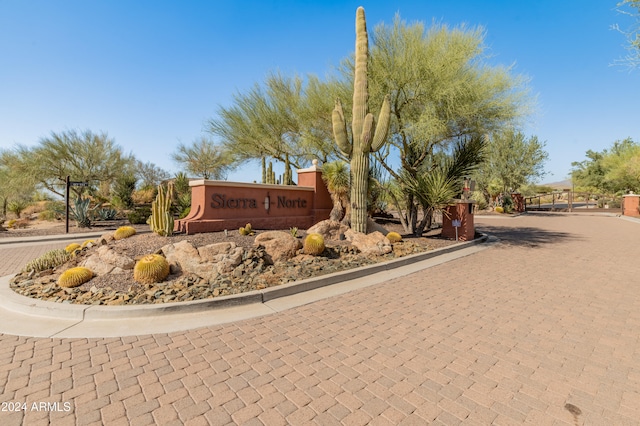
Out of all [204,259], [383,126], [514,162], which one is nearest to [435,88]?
[383,126]

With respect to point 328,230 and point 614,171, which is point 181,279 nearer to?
point 328,230

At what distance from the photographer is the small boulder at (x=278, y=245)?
711 cm

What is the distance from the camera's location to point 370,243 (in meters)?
8.72

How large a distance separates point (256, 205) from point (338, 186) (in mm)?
3647

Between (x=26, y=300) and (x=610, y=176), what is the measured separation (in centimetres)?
4625

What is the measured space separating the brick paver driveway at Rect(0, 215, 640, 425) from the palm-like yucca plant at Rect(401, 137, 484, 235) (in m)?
5.55

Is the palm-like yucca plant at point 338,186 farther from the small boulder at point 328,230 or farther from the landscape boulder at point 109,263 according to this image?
the landscape boulder at point 109,263

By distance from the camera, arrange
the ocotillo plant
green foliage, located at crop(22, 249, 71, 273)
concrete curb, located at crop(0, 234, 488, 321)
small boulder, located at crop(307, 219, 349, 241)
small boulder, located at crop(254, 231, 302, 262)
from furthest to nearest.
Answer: the ocotillo plant, small boulder, located at crop(307, 219, 349, 241), small boulder, located at crop(254, 231, 302, 262), green foliage, located at crop(22, 249, 71, 273), concrete curb, located at crop(0, 234, 488, 321)

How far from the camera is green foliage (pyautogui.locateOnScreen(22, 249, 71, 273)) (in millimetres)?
6594

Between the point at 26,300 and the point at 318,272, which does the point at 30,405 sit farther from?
the point at 318,272

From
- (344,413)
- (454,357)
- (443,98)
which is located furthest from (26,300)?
(443,98)

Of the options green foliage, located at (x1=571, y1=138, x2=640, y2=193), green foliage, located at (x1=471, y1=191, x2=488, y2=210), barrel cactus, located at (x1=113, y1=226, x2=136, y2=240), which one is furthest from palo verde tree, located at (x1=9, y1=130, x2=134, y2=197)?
green foliage, located at (x1=571, y1=138, x2=640, y2=193)

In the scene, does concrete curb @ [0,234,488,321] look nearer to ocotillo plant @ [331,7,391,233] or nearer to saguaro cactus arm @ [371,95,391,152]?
ocotillo plant @ [331,7,391,233]

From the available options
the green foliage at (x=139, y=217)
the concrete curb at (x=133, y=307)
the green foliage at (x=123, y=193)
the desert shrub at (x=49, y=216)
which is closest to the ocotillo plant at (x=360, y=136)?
the concrete curb at (x=133, y=307)
